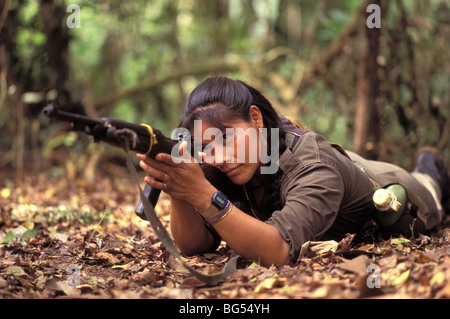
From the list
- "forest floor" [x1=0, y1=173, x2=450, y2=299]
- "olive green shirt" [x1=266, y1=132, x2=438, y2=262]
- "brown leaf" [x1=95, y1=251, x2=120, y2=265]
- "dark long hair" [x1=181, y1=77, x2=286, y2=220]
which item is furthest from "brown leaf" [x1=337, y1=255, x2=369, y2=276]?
"brown leaf" [x1=95, y1=251, x2=120, y2=265]

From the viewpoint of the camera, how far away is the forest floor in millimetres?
2049

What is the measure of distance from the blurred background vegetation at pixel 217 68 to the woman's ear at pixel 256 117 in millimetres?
2988

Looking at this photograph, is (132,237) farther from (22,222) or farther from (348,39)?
(348,39)

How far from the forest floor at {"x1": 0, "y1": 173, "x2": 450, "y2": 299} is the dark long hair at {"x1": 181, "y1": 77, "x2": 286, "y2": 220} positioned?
0.45m

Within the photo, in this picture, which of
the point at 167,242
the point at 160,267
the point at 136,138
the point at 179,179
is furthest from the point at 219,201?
the point at 160,267

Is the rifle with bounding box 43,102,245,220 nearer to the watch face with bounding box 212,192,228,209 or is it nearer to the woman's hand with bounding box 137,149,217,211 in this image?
the woman's hand with bounding box 137,149,217,211

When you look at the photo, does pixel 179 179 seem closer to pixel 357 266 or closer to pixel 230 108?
pixel 230 108

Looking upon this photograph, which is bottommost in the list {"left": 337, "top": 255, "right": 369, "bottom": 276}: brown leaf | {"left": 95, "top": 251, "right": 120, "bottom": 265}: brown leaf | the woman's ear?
{"left": 95, "top": 251, "right": 120, "bottom": 265}: brown leaf

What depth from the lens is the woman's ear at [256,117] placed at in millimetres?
2783

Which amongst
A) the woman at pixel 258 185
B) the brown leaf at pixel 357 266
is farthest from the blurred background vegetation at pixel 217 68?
the brown leaf at pixel 357 266

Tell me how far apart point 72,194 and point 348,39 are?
3907mm

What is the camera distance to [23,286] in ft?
7.91

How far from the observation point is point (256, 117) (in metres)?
2.81

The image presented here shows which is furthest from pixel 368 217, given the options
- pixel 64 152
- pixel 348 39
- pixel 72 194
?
pixel 64 152
